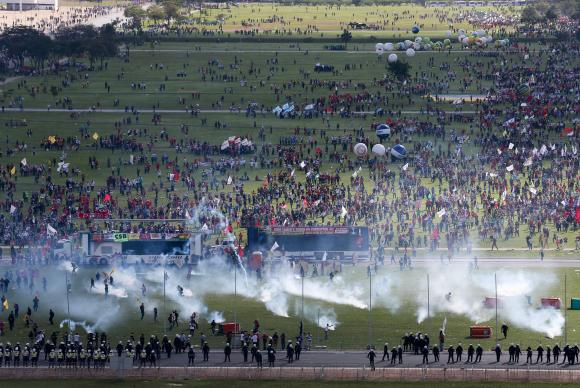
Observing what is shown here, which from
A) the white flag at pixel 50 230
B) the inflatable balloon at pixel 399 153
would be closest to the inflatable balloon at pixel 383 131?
the inflatable balloon at pixel 399 153

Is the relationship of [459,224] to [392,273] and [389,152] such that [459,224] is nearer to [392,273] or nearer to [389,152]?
[392,273]

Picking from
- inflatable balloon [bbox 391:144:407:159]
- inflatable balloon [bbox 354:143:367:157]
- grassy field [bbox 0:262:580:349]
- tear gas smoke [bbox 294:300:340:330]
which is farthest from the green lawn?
inflatable balloon [bbox 354:143:367:157]

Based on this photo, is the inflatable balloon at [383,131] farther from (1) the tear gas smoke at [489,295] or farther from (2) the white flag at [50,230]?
(2) the white flag at [50,230]

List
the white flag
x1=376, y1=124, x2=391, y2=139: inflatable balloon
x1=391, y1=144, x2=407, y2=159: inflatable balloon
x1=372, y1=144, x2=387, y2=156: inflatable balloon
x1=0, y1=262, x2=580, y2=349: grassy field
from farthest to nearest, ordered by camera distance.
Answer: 1. x1=376, y1=124, x2=391, y2=139: inflatable balloon
2. x1=372, y1=144, x2=387, y2=156: inflatable balloon
3. x1=391, y1=144, x2=407, y2=159: inflatable balloon
4. the white flag
5. x1=0, y1=262, x2=580, y2=349: grassy field

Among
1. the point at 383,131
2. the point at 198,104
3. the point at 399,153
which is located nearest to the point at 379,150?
the point at 399,153

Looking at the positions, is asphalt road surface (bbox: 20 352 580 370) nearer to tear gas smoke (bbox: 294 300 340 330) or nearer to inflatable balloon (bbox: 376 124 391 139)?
tear gas smoke (bbox: 294 300 340 330)

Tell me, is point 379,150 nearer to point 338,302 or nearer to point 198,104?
point 198,104

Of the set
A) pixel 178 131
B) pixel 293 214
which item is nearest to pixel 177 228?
pixel 293 214
